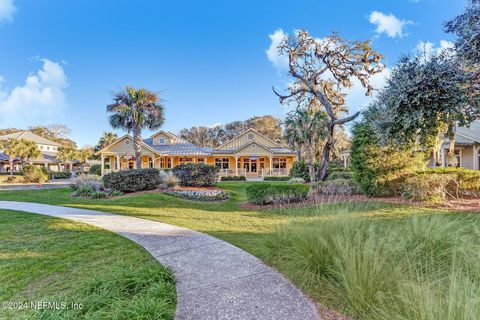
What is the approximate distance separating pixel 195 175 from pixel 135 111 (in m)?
8.24

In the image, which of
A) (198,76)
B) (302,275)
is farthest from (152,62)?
(302,275)

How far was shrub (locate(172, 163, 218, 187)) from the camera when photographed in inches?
626

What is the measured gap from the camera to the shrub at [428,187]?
32.6 feet

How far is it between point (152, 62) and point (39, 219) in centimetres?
1520

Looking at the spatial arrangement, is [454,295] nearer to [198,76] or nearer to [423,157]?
[423,157]

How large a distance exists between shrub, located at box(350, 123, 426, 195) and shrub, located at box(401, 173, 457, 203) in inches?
23.2

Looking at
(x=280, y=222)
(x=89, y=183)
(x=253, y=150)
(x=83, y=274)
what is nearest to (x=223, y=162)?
(x=253, y=150)

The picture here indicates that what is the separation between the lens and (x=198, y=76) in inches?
915

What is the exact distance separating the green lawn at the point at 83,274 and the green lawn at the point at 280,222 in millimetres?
1867

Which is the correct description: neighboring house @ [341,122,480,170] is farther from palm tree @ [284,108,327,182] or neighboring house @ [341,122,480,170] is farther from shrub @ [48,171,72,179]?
shrub @ [48,171,72,179]

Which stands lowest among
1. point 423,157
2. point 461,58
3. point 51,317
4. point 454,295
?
point 51,317

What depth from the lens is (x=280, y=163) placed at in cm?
3459

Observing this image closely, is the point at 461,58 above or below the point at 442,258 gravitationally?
above

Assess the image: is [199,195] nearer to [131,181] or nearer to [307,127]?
[131,181]
